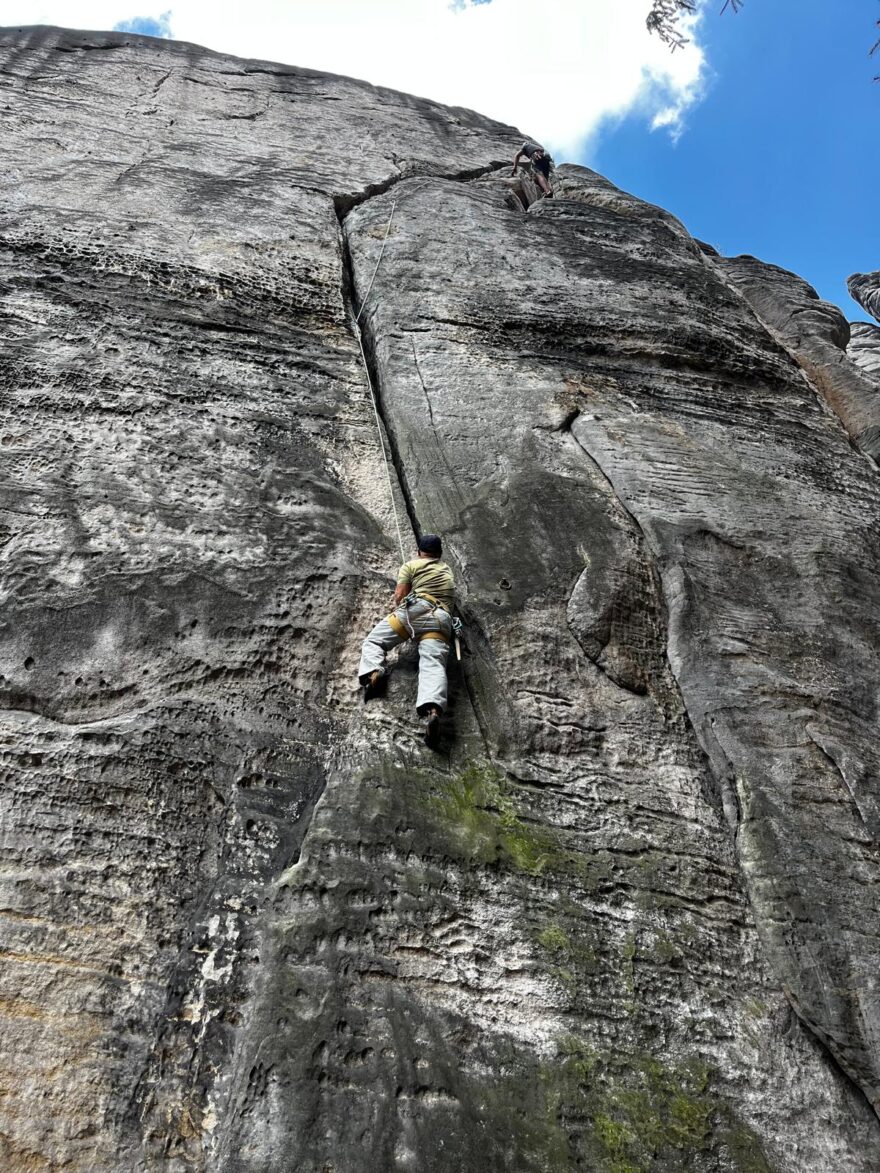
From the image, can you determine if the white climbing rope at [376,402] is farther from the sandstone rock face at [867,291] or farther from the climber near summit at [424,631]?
the sandstone rock face at [867,291]

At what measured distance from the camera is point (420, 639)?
4773 mm

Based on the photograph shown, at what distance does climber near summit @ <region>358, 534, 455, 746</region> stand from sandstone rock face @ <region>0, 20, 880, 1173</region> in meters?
0.18

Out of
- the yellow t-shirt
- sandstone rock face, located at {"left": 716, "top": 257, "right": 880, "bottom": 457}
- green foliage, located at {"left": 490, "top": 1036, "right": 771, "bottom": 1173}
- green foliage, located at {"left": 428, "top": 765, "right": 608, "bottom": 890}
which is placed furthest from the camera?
sandstone rock face, located at {"left": 716, "top": 257, "right": 880, "bottom": 457}

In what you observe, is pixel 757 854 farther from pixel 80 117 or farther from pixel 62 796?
pixel 80 117

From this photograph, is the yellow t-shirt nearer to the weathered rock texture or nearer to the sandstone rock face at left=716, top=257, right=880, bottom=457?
the sandstone rock face at left=716, top=257, right=880, bottom=457

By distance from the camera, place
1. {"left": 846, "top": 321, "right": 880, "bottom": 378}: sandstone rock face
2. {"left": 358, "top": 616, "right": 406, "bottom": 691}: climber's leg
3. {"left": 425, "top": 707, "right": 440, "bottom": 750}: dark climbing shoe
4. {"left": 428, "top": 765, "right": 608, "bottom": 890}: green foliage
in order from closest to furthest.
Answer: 1. {"left": 428, "top": 765, "right": 608, "bottom": 890}: green foliage
2. {"left": 425, "top": 707, "right": 440, "bottom": 750}: dark climbing shoe
3. {"left": 358, "top": 616, "right": 406, "bottom": 691}: climber's leg
4. {"left": 846, "top": 321, "right": 880, "bottom": 378}: sandstone rock face

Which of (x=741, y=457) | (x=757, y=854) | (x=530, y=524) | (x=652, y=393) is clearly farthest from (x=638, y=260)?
(x=757, y=854)

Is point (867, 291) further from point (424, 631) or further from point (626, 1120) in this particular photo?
point (626, 1120)

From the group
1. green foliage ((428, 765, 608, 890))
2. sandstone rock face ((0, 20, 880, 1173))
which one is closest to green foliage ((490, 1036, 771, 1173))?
sandstone rock face ((0, 20, 880, 1173))

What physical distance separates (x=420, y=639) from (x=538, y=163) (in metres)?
7.55

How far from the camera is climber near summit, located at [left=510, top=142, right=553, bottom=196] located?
10016 mm

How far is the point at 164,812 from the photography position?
3.94 m

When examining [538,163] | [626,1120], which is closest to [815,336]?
[538,163]

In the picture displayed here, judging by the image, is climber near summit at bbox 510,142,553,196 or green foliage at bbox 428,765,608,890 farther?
climber near summit at bbox 510,142,553,196
